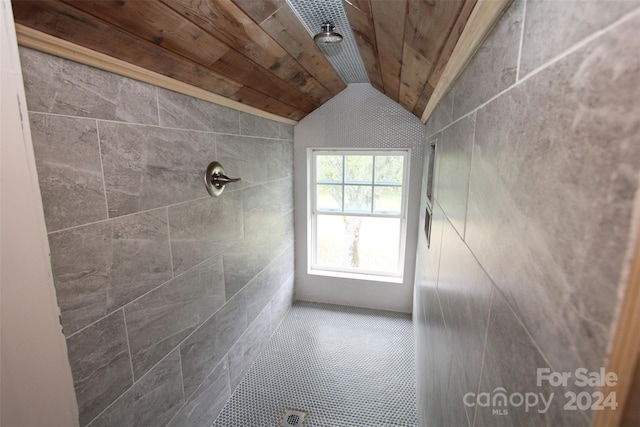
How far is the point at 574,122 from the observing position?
280 millimetres

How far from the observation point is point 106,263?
3.16ft

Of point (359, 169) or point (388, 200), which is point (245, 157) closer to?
point (359, 169)

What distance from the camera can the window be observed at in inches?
105

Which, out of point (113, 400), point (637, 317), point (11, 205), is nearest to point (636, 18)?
point (637, 317)

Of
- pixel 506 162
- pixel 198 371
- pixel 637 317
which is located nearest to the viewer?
pixel 637 317

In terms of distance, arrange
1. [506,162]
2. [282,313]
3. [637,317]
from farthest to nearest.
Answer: [282,313] → [506,162] → [637,317]

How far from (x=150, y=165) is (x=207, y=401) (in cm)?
132

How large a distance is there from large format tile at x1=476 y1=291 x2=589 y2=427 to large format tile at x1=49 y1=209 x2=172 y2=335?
108cm

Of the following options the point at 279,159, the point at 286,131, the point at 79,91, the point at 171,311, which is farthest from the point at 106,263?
the point at 286,131

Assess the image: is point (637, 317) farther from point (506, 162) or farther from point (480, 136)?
point (480, 136)

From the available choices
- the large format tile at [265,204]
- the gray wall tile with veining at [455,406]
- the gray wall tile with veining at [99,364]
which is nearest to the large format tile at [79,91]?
the gray wall tile with veining at [99,364]

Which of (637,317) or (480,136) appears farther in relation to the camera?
(480,136)

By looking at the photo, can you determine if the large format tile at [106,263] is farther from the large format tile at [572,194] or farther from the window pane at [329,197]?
the window pane at [329,197]

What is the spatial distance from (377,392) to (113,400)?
149 cm
